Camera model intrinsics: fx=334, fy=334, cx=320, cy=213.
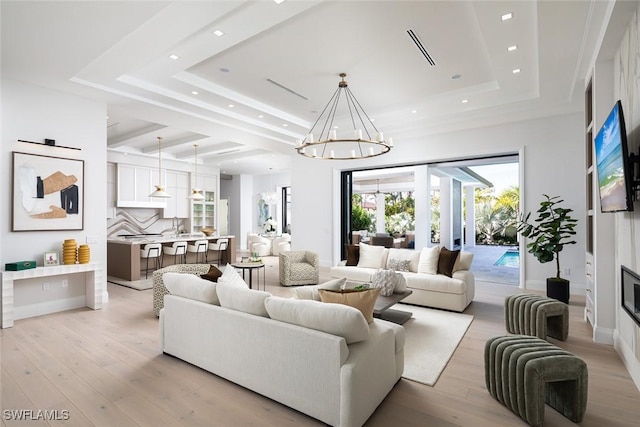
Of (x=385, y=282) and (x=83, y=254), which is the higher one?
(x=83, y=254)

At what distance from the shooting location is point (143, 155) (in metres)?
9.60

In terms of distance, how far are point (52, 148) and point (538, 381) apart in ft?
19.5

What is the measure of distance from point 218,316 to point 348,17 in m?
3.07

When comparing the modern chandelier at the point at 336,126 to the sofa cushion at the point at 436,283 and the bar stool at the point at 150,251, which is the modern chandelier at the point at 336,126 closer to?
the sofa cushion at the point at 436,283

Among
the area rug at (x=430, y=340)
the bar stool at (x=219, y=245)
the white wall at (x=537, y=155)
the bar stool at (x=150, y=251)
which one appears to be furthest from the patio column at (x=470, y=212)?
the bar stool at (x=150, y=251)

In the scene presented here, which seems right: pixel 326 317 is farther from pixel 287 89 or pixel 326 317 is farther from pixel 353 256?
pixel 287 89

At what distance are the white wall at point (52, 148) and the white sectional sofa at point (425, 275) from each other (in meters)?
3.92

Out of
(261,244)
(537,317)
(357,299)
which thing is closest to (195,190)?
(261,244)

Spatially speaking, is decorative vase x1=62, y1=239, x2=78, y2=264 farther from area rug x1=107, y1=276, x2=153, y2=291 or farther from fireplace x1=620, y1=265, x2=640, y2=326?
fireplace x1=620, y1=265, x2=640, y2=326

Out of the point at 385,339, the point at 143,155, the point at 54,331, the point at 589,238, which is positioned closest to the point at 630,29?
the point at 589,238

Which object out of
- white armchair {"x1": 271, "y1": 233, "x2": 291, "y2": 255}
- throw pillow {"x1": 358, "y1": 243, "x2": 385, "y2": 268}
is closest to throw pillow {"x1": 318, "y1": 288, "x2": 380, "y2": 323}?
throw pillow {"x1": 358, "y1": 243, "x2": 385, "y2": 268}

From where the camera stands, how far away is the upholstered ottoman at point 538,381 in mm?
2145

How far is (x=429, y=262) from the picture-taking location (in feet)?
16.8

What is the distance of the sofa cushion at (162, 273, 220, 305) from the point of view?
2911 mm
